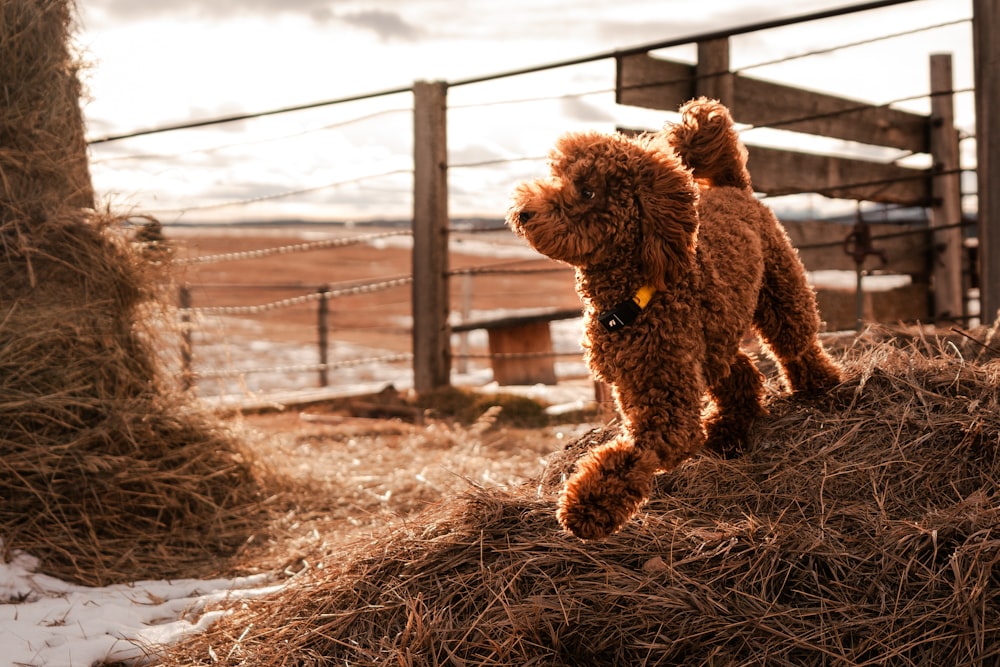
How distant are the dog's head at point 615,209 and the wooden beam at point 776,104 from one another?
2.83 meters

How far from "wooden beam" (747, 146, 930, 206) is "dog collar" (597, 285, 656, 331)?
10.2 ft

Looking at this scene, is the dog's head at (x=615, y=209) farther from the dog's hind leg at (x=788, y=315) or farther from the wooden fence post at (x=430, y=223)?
the wooden fence post at (x=430, y=223)

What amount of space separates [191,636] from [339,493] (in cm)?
164

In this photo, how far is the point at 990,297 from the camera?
180 inches

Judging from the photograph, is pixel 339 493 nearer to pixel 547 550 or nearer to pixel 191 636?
pixel 191 636

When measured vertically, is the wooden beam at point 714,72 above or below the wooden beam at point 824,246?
above

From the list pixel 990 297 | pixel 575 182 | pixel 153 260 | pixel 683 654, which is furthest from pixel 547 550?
pixel 990 297

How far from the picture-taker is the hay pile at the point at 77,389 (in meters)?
3.48

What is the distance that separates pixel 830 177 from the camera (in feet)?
20.6

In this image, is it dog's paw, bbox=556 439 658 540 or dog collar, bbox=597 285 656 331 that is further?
dog collar, bbox=597 285 656 331

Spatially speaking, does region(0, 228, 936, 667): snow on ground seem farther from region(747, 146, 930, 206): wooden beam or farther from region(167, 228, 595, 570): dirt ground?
region(747, 146, 930, 206): wooden beam

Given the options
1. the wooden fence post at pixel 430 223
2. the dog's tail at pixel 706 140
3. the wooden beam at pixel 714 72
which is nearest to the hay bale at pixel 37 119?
the wooden fence post at pixel 430 223

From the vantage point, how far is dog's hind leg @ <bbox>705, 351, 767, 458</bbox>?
290 centimetres

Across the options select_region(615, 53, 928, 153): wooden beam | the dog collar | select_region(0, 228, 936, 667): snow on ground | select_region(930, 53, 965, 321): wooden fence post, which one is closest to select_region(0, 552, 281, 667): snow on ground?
select_region(0, 228, 936, 667): snow on ground
